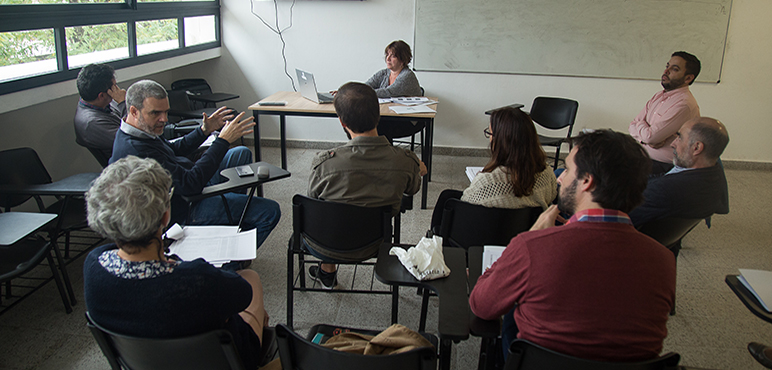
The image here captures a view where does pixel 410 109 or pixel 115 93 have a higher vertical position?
pixel 115 93

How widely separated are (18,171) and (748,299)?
10.6 ft

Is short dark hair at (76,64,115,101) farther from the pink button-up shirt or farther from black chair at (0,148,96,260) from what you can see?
the pink button-up shirt

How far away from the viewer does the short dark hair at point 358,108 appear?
2105mm

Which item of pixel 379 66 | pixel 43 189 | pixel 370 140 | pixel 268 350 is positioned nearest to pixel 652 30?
pixel 379 66

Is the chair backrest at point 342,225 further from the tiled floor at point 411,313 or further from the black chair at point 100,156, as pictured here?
the black chair at point 100,156

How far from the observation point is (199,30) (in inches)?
191

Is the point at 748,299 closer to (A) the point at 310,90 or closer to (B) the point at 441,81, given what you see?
(A) the point at 310,90

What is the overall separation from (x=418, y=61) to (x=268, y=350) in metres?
3.86

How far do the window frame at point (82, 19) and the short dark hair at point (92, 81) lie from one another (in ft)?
1.07

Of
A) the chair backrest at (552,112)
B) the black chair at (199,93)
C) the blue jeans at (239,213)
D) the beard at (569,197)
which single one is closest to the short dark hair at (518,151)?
the beard at (569,197)

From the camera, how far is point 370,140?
80.6 inches

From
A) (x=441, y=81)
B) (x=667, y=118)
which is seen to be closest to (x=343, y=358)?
(x=667, y=118)

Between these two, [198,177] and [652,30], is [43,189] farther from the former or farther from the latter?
[652,30]

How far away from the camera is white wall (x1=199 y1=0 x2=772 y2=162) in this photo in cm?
465
